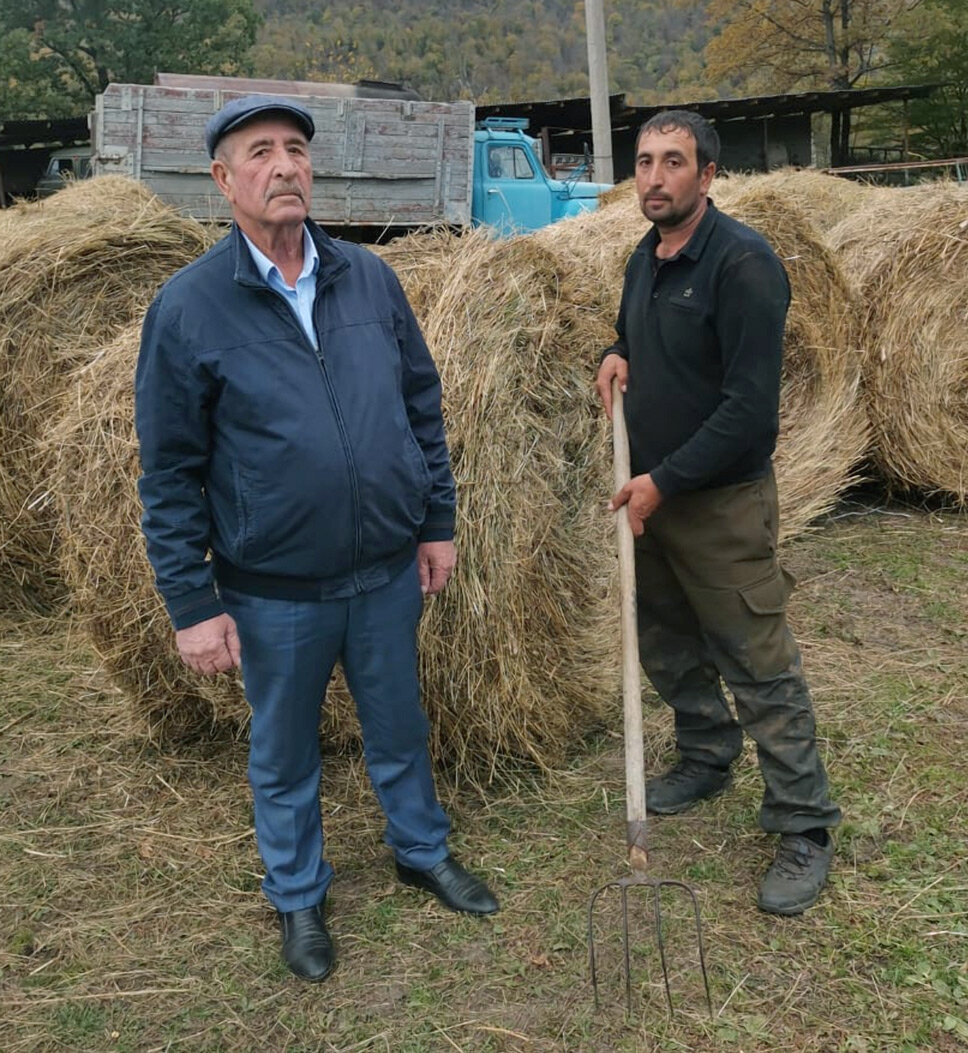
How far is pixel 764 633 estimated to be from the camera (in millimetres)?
3037

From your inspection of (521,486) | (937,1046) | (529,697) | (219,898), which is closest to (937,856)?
(937,1046)

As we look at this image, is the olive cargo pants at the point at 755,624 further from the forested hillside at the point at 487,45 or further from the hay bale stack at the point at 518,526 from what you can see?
the forested hillside at the point at 487,45

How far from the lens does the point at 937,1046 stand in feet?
8.27

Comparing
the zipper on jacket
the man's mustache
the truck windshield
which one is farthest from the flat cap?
the truck windshield

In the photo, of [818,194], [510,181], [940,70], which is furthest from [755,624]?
[940,70]

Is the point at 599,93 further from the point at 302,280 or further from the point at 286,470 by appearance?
the point at 286,470

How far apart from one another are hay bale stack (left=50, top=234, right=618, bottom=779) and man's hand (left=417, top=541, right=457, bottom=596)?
0.42 metres

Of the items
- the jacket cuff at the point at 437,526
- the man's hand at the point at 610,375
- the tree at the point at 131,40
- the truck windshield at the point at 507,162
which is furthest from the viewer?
the tree at the point at 131,40

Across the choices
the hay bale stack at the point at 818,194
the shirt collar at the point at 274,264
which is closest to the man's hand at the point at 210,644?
the shirt collar at the point at 274,264

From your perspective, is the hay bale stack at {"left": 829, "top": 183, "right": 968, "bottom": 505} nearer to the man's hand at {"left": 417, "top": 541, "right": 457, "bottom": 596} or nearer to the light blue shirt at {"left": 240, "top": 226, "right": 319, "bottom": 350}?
the man's hand at {"left": 417, "top": 541, "right": 457, "bottom": 596}

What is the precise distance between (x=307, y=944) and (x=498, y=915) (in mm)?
557

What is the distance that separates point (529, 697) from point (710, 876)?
34.8 inches

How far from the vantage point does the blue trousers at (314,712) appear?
2748 mm

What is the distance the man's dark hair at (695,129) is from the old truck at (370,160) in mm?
8772
